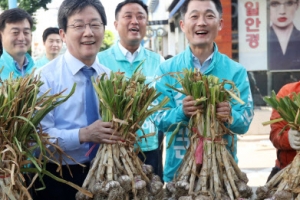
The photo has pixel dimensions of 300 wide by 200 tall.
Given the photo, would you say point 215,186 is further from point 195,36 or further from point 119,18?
point 119,18

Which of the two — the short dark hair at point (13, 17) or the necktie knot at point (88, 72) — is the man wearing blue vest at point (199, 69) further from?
the short dark hair at point (13, 17)

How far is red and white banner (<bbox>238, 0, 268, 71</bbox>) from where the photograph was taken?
934cm

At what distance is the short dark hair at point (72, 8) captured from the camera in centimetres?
239

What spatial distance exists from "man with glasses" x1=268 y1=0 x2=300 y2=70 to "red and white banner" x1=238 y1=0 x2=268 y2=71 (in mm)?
121

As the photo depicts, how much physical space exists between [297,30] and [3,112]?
26.8ft

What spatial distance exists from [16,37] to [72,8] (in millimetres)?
1591

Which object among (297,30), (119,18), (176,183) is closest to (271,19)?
(297,30)

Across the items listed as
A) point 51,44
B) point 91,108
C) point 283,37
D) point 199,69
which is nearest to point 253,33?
point 283,37

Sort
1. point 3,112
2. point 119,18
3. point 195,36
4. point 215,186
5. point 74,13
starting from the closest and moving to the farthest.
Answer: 1. point 3,112
2. point 215,186
3. point 74,13
4. point 195,36
5. point 119,18

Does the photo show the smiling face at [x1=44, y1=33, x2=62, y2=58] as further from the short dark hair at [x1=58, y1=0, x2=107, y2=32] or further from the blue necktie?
the blue necktie

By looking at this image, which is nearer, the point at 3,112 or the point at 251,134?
the point at 3,112

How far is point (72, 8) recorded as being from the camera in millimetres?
2396

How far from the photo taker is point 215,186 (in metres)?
2.19

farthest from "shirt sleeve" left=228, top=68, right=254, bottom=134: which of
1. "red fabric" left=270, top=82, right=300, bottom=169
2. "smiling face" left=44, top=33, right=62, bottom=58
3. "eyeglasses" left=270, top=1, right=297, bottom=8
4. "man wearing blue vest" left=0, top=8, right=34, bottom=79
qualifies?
"eyeglasses" left=270, top=1, right=297, bottom=8
